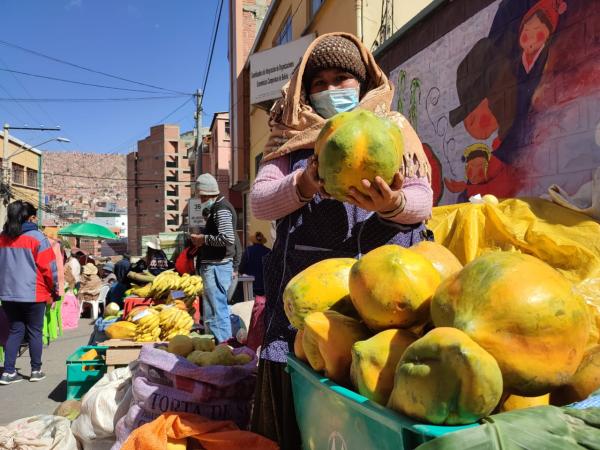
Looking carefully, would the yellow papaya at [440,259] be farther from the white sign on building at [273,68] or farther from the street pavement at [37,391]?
the white sign on building at [273,68]

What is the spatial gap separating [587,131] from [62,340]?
8.39 meters

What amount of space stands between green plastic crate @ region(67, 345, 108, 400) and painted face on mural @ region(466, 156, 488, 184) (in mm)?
3906

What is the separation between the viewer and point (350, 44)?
6.55 ft

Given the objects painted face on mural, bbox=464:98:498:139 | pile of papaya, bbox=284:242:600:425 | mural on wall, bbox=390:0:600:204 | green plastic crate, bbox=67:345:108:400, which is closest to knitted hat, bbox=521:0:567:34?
mural on wall, bbox=390:0:600:204

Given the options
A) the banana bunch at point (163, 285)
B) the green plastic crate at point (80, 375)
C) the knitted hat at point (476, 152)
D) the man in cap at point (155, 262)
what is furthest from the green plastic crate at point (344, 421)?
the man in cap at point (155, 262)

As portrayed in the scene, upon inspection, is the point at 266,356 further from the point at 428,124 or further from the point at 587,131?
the point at 428,124

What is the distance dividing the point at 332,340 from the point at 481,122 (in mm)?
3778

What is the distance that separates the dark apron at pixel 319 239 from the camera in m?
1.82

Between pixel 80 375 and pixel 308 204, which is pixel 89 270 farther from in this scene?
pixel 308 204

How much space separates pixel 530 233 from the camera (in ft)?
7.61

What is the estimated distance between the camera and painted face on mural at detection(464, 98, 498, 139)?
4148mm

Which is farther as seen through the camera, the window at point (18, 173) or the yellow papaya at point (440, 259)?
the window at point (18, 173)

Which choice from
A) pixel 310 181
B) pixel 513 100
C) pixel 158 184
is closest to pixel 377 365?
pixel 310 181

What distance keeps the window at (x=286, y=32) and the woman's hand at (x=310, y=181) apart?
454 inches
